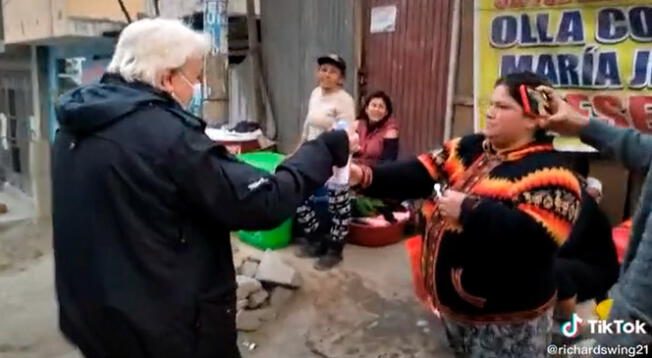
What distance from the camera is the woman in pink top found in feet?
18.3

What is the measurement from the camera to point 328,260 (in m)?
5.43

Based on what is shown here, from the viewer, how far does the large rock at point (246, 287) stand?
471cm

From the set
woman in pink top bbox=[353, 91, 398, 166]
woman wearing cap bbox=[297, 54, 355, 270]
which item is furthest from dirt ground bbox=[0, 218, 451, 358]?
woman in pink top bbox=[353, 91, 398, 166]

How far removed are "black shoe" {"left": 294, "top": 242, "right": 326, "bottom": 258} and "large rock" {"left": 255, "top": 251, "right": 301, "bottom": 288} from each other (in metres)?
0.58

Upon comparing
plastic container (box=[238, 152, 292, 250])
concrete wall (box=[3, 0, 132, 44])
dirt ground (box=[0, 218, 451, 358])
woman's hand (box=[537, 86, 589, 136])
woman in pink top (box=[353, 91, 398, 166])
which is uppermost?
concrete wall (box=[3, 0, 132, 44])

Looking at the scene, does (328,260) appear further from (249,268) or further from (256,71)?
(256,71)

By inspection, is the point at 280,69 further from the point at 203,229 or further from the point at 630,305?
the point at 630,305

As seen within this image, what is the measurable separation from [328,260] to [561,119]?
129 inches

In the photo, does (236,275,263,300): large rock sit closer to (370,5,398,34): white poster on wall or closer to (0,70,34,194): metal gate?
(370,5,398,34): white poster on wall

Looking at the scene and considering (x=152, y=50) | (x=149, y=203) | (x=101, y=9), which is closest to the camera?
(x=149, y=203)

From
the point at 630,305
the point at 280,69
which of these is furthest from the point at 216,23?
the point at 630,305

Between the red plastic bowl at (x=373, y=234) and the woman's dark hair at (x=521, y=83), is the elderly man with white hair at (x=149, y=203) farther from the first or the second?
the red plastic bowl at (x=373, y=234)

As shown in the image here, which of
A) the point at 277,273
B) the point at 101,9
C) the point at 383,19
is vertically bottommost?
the point at 277,273

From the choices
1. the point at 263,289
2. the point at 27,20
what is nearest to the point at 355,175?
the point at 263,289
